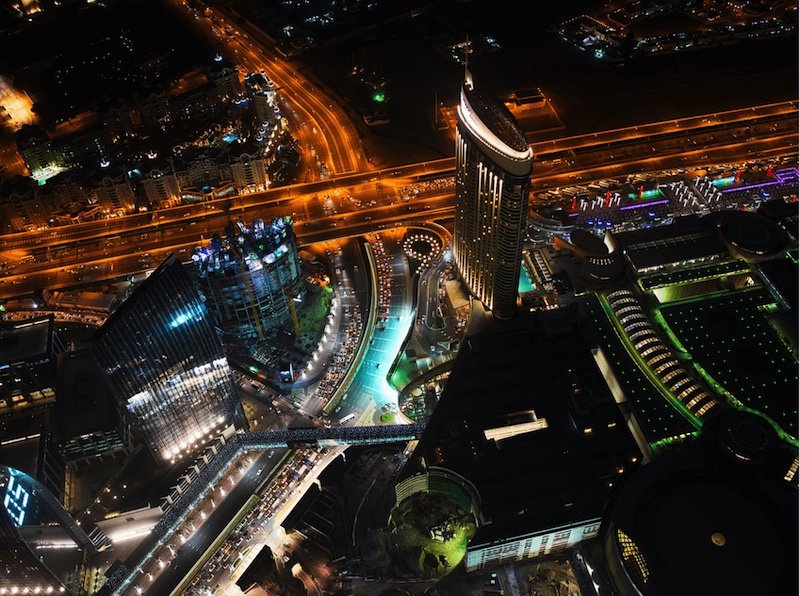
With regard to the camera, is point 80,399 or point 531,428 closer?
point 531,428

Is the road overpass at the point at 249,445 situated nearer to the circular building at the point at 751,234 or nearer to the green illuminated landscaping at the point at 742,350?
the green illuminated landscaping at the point at 742,350

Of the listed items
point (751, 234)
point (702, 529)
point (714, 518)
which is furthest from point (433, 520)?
point (751, 234)

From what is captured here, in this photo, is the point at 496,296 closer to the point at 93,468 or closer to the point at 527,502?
the point at 527,502

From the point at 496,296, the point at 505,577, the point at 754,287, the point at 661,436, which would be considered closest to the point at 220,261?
the point at 496,296

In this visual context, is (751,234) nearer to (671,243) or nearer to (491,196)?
(671,243)

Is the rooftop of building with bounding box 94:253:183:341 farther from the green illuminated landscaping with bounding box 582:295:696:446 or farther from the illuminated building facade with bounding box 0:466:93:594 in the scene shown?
the green illuminated landscaping with bounding box 582:295:696:446
